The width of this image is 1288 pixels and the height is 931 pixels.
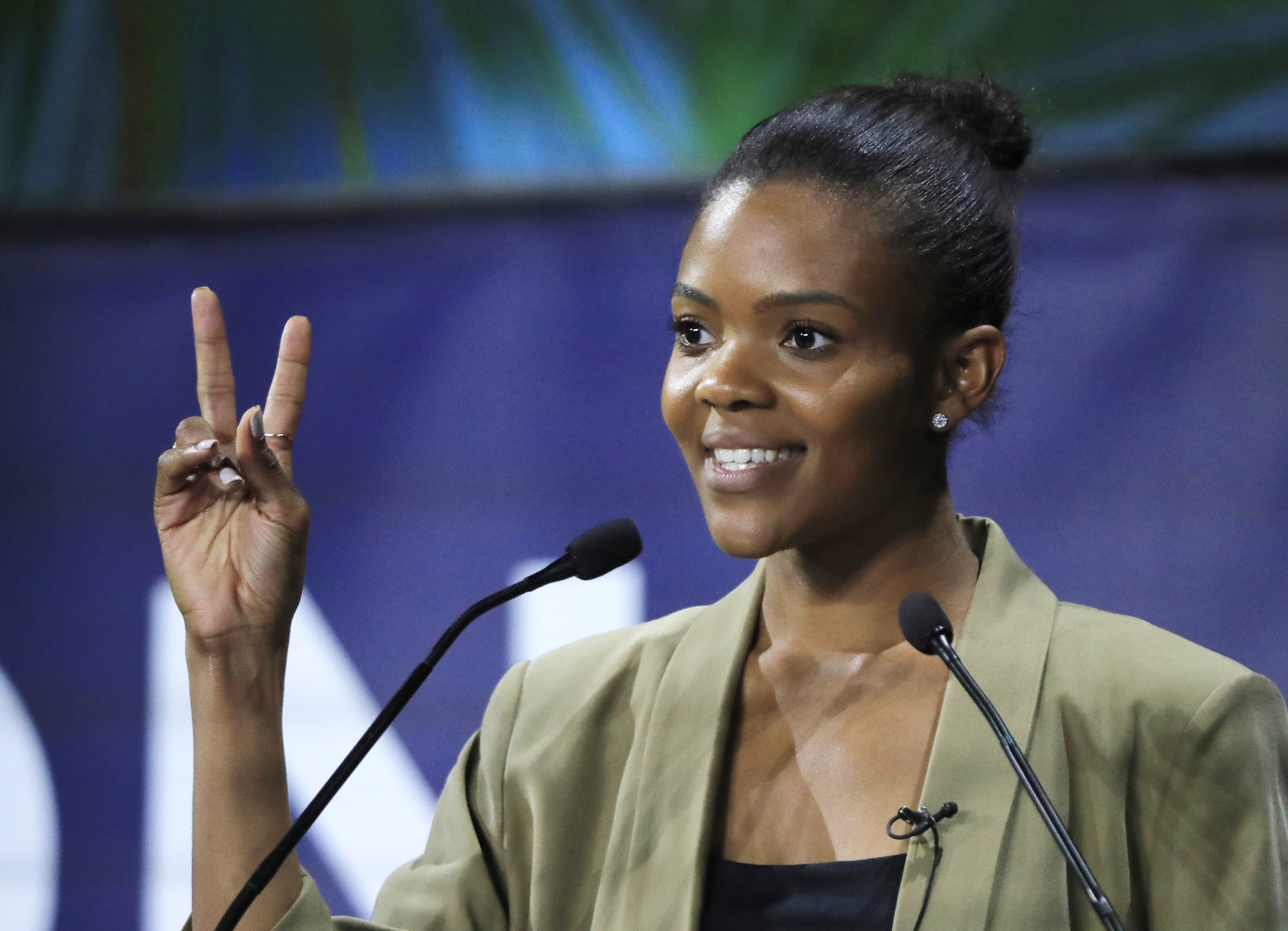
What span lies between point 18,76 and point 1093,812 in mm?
2582

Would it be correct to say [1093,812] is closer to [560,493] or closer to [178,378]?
[560,493]

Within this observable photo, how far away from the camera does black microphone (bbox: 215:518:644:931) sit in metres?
1.17

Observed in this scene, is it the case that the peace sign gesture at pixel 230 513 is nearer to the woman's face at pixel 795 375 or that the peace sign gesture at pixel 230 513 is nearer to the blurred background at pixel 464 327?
the woman's face at pixel 795 375

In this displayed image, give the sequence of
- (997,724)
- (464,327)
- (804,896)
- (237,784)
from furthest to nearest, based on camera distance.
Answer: (464,327) → (804,896) → (237,784) → (997,724)

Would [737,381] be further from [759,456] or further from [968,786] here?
[968,786]

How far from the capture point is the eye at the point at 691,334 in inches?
59.6

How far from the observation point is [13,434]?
2.93 metres

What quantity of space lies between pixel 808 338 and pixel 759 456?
124mm

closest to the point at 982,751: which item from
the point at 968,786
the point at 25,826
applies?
the point at 968,786

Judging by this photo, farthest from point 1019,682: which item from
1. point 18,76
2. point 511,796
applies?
point 18,76

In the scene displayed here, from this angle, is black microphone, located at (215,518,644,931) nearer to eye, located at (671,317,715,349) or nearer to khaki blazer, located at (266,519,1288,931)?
khaki blazer, located at (266,519,1288,931)

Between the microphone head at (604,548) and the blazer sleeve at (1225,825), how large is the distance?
542mm

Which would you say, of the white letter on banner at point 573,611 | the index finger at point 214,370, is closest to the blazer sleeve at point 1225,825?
the index finger at point 214,370

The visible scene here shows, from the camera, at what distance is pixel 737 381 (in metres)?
1.44
